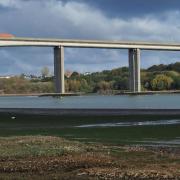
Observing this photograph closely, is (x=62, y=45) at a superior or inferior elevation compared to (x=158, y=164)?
superior

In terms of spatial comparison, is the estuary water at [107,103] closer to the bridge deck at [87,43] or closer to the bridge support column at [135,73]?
the bridge deck at [87,43]

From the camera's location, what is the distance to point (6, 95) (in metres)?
161

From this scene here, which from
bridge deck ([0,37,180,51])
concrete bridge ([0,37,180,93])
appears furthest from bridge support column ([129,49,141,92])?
bridge deck ([0,37,180,51])

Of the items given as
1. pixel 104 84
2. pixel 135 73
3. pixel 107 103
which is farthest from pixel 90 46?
pixel 107 103

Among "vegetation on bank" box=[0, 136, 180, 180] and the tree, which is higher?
the tree

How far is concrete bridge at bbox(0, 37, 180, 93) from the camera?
119 m

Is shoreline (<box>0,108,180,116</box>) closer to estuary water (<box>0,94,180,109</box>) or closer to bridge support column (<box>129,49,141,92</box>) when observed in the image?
estuary water (<box>0,94,180,109</box>)

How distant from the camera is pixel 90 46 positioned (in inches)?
5128

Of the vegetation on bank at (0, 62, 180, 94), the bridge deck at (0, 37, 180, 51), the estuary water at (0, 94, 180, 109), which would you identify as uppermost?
the bridge deck at (0, 37, 180, 51)

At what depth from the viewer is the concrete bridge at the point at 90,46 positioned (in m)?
119

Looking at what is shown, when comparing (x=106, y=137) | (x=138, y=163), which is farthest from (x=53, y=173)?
(x=106, y=137)

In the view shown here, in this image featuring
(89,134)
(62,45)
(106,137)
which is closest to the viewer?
(106,137)

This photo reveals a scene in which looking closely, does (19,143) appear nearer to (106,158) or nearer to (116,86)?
(106,158)

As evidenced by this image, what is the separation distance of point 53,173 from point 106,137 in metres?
13.1
